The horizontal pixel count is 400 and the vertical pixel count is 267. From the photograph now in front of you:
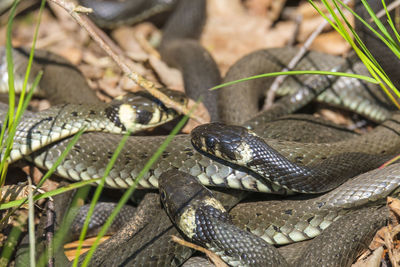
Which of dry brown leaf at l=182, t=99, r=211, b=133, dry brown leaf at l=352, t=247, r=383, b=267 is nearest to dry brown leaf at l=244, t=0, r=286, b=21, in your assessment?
dry brown leaf at l=182, t=99, r=211, b=133

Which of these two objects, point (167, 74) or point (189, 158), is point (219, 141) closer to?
point (189, 158)

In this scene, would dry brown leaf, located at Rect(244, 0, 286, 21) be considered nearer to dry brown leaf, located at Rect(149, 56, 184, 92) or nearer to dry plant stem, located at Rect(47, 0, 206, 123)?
dry brown leaf, located at Rect(149, 56, 184, 92)

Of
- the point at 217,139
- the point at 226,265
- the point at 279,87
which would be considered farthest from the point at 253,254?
the point at 279,87

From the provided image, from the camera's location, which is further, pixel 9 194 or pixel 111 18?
pixel 111 18

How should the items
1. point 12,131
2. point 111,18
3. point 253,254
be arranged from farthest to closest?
1. point 111,18
2. point 253,254
3. point 12,131

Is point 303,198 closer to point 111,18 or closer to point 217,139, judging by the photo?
point 217,139

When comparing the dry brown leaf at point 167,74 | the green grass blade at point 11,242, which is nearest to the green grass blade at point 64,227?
the green grass blade at point 11,242
